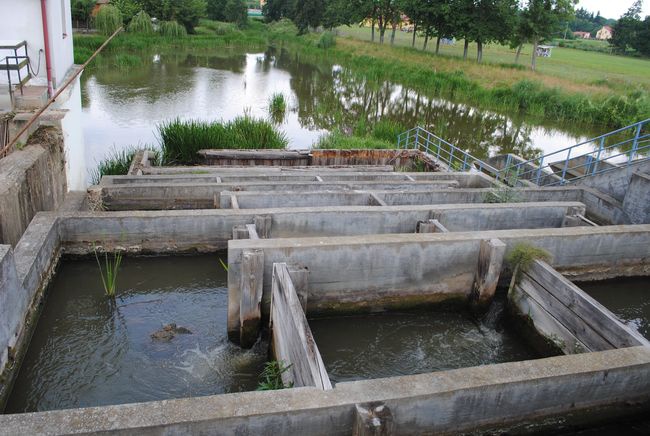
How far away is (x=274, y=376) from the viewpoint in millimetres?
6168

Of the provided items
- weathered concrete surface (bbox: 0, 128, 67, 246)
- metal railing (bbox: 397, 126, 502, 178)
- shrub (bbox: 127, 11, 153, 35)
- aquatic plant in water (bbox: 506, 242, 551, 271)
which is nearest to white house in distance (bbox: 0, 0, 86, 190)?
weathered concrete surface (bbox: 0, 128, 67, 246)

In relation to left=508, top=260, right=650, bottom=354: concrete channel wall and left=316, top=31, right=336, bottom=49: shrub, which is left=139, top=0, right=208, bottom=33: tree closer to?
left=316, top=31, right=336, bottom=49: shrub

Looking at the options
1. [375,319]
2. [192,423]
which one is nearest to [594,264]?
[375,319]

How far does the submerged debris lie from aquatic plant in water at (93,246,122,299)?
4.24 feet

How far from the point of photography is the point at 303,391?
4.55 metres

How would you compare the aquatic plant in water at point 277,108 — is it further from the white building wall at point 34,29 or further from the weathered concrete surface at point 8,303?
the weathered concrete surface at point 8,303

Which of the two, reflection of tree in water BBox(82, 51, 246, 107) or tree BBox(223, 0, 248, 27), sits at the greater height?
tree BBox(223, 0, 248, 27)

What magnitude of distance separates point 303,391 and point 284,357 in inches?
62.6

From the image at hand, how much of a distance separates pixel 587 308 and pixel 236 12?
71.4 m

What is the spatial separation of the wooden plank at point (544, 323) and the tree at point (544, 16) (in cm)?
3729

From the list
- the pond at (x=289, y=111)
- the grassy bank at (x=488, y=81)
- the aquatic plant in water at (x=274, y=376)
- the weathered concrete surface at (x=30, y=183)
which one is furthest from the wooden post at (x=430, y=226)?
the grassy bank at (x=488, y=81)

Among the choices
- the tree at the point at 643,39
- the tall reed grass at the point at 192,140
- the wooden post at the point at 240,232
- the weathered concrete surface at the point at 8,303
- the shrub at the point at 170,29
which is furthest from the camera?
the tree at the point at 643,39

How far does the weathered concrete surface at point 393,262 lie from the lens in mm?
7168

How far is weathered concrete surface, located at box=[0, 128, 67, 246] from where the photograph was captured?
7215mm
